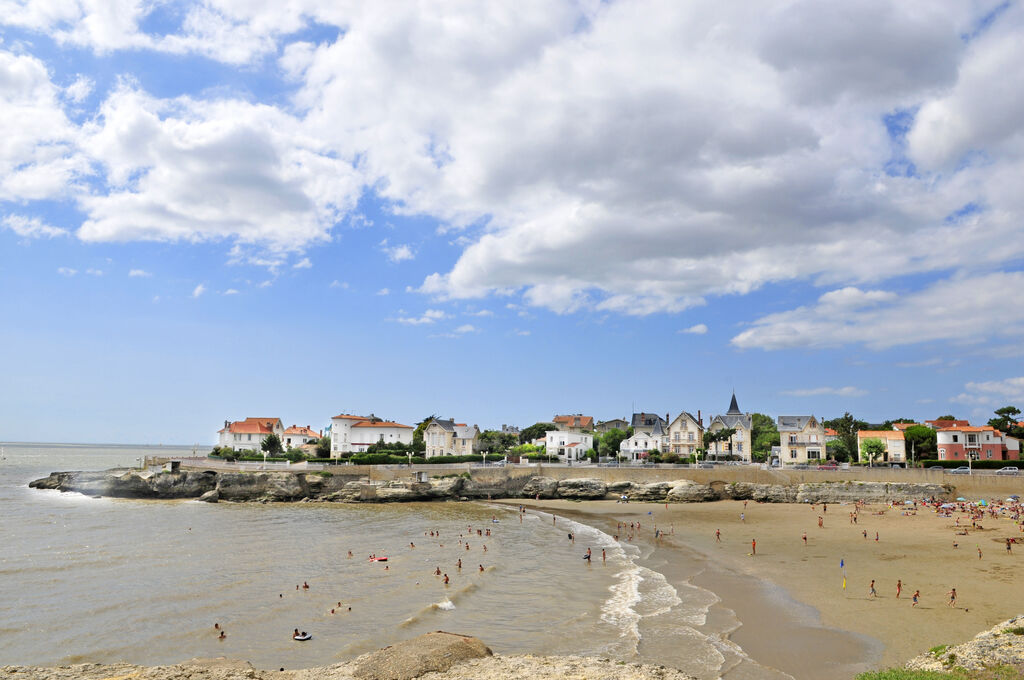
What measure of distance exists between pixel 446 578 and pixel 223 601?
11561 mm

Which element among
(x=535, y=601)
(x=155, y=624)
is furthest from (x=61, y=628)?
(x=535, y=601)

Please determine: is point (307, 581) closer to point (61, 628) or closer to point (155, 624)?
point (155, 624)

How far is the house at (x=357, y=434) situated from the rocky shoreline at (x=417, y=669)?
3816 inches

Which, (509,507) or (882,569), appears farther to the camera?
(509,507)

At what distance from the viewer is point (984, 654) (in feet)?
58.2

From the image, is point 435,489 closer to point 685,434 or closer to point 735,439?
point 685,434

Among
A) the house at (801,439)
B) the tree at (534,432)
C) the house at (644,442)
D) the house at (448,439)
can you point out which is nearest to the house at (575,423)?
the tree at (534,432)

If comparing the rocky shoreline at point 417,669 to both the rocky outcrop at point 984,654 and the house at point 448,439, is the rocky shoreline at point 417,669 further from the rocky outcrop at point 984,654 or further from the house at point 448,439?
the house at point 448,439

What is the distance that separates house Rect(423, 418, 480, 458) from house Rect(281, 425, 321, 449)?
111ft

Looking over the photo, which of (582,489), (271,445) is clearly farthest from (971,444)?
(271,445)

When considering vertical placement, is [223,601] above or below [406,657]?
below

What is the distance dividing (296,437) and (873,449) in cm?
10964

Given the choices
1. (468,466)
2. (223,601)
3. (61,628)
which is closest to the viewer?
(61,628)

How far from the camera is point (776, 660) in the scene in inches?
882
